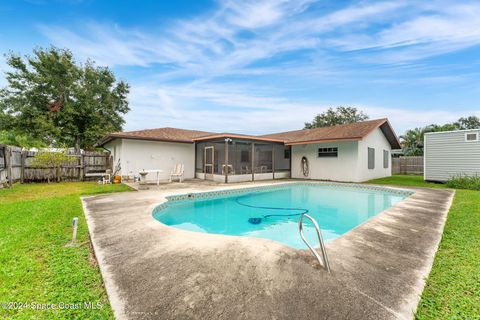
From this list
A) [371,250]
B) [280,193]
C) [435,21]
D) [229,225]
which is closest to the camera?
[371,250]

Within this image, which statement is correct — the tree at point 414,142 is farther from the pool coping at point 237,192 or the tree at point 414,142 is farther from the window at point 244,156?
the window at point 244,156

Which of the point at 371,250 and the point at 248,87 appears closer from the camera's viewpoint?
the point at 371,250

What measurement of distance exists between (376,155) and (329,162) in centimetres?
383

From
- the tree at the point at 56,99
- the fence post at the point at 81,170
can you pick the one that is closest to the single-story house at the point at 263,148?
the fence post at the point at 81,170

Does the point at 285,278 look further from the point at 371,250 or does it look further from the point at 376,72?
the point at 376,72

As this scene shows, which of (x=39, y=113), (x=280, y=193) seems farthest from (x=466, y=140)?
(x=39, y=113)

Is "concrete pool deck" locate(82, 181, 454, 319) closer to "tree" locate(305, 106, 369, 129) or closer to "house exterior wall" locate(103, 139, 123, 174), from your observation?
"house exterior wall" locate(103, 139, 123, 174)

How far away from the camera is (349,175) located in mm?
13312

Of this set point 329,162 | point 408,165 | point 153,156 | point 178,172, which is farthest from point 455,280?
point 408,165

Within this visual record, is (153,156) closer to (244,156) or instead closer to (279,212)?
(244,156)

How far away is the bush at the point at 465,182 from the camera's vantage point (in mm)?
10234

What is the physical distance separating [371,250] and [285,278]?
169 centimetres

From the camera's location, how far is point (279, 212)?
7.56 m

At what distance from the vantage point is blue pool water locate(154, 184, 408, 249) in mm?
5746
